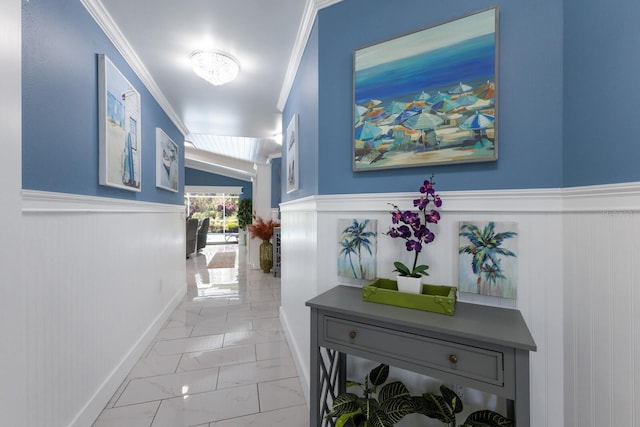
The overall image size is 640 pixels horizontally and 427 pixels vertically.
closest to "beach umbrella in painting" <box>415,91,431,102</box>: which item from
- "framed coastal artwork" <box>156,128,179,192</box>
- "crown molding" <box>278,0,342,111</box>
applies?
"crown molding" <box>278,0,342,111</box>

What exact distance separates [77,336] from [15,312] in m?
0.86

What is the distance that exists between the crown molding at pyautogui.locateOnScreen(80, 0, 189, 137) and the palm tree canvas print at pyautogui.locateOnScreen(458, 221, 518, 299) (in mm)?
2283

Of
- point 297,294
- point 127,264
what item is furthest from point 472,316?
point 127,264

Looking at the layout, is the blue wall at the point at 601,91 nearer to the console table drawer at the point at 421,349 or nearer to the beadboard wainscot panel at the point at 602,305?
the beadboard wainscot panel at the point at 602,305

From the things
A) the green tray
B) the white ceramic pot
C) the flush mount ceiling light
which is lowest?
the green tray

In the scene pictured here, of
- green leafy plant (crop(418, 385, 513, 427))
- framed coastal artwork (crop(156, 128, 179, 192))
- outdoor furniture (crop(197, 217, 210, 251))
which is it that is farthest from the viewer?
outdoor furniture (crop(197, 217, 210, 251))

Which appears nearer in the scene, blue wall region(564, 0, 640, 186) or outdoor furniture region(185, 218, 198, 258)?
blue wall region(564, 0, 640, 186)

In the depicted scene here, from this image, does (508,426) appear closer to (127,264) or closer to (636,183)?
(636,183)

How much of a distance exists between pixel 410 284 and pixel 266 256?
14.3 feet

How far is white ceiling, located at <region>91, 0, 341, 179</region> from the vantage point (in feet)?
5.37

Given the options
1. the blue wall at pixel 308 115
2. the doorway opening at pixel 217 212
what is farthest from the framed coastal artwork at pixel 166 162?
the doorway opening at pixel 217 212

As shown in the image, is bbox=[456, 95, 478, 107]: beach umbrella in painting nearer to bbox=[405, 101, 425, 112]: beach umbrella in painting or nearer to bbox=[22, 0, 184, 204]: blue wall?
bbox=[405, 101, 425, 112]: beach umbrella in painting

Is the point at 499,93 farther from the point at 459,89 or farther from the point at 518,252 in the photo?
the point at 518,252

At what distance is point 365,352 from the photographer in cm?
108
